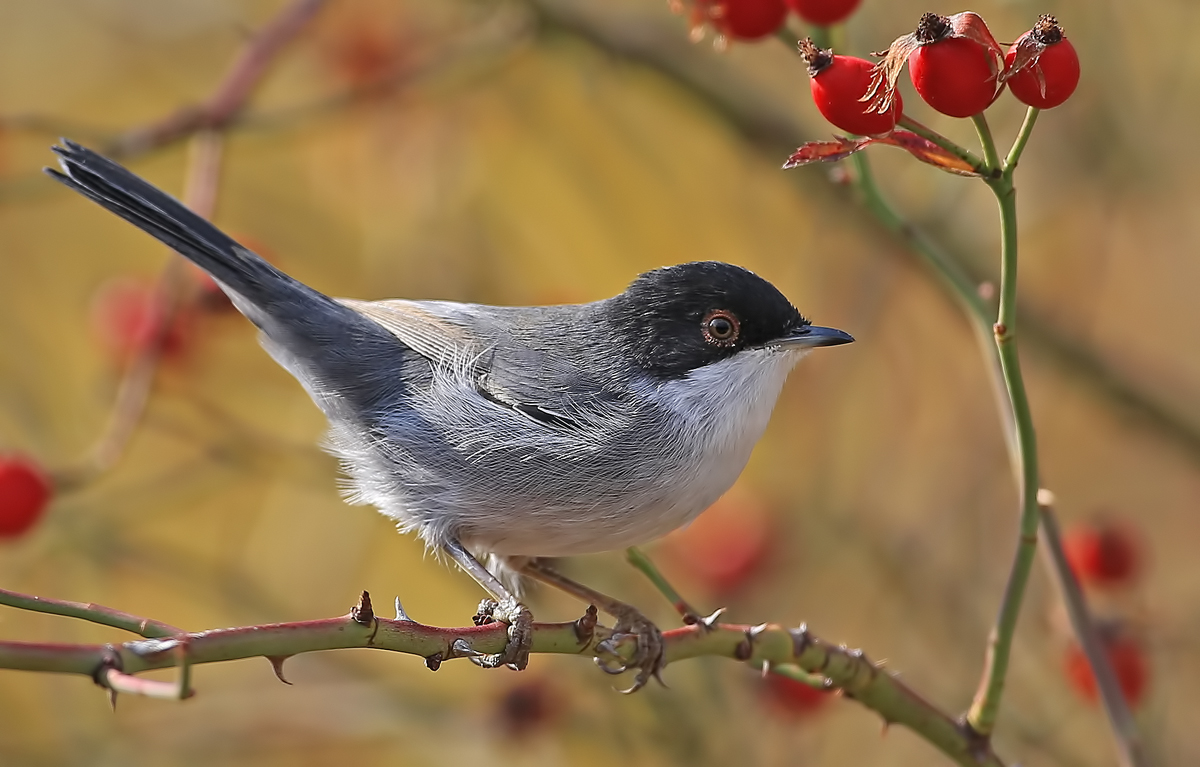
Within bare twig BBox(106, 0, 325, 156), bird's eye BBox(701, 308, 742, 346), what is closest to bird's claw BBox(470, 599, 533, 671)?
bird's eye BBox(701, 308, 742, 346)

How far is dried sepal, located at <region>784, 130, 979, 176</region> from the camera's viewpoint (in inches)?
68.0

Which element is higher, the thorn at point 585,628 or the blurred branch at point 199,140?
the blurred branch at point 199,140

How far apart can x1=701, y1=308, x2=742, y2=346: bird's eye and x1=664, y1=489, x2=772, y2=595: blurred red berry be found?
1.28 m

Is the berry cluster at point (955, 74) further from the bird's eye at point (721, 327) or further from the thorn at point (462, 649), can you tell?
the bird's eye at point (721, 327)

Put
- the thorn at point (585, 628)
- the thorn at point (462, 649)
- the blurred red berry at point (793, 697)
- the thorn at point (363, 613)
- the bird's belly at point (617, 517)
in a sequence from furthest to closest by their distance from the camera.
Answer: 1. the blurred red berry at point (793, 697)
2. the bird's belly at point (617, 517)
3. the thorn at point (585, 628)
4. the thorn at point (462, 649)
5. the thorn at point (363, 613)

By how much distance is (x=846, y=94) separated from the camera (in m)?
1.81

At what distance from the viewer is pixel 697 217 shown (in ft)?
18.5

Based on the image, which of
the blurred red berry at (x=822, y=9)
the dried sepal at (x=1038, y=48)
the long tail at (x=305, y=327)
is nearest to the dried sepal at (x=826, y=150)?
the dried sepal at (x=1038, y=48)

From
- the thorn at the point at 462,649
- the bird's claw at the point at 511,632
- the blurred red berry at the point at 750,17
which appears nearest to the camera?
the thorn at the point at 462,649

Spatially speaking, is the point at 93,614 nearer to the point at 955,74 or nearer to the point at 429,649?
the point at 429,649

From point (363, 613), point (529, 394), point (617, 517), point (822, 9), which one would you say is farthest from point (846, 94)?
point (529, 394)

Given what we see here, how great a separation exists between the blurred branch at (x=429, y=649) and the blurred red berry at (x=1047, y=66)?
3.54 ft

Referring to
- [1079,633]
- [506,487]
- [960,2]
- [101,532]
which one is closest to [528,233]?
[960,2]

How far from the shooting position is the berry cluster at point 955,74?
1737 mm
